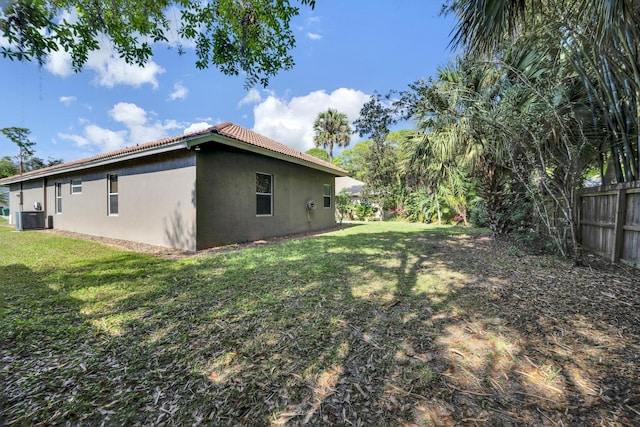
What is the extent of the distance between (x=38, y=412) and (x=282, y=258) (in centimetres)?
435

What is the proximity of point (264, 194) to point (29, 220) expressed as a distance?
11206mm

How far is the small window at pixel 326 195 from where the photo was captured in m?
13.1

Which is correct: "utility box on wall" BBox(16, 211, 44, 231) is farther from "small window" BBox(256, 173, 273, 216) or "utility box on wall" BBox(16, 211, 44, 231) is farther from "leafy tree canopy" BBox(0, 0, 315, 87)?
"leafy tree canopy" BBox(0, 0, 315, 87)

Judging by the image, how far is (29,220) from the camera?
12102 millimetres

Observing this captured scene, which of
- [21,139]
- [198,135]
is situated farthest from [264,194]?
[21,139]

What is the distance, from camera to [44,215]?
12742 mm

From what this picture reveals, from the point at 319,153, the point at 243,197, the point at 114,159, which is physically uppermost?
the point at 319,153

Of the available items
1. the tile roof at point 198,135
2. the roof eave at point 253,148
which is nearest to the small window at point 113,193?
the tile roof at point 198,135

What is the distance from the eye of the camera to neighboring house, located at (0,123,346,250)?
7.30 meters

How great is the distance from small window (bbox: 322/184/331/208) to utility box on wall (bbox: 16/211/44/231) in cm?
1289

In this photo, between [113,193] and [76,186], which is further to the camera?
[76,186]

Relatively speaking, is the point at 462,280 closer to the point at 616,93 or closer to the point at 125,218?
the point at 616,93

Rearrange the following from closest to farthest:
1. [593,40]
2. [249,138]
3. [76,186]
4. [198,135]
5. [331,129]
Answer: [593,40], [198,135], [249,138], [76,186], [331,129]

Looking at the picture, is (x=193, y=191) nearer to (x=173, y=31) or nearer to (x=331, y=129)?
(x=173, y=31)
